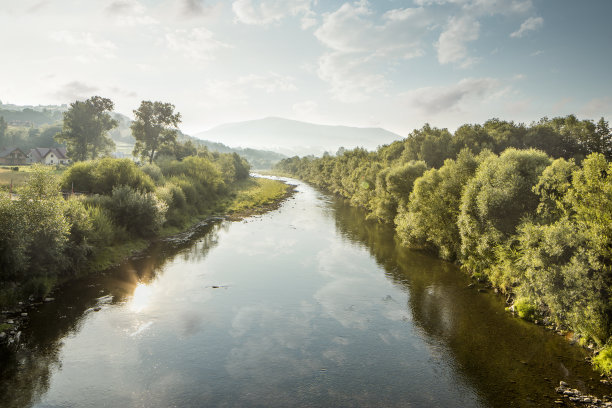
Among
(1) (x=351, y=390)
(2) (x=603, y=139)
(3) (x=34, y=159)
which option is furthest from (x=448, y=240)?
(3) (x=34, y=159)

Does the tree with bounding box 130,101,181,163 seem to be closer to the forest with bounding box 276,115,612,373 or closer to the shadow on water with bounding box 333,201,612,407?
the forest with bounding box 276,115,612,373

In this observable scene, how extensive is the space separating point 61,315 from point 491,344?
3178cm

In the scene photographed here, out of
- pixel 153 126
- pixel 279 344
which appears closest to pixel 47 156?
pixel 153 126

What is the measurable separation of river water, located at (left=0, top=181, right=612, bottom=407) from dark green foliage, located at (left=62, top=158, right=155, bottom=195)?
16.1 metres

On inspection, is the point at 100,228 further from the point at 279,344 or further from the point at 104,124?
the point at 104,124

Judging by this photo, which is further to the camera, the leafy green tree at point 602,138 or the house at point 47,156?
the house at point 47,156

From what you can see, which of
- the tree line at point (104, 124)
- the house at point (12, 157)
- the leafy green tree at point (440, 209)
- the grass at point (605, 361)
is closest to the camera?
the grass at point (605, 361)

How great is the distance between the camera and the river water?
17859mm

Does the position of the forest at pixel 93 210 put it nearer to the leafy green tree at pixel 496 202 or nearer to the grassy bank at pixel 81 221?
the grassy bank at pixel 81 221

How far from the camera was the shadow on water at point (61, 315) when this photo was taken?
1723cm

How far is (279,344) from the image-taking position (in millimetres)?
22922

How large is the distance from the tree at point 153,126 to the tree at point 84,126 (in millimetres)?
15358

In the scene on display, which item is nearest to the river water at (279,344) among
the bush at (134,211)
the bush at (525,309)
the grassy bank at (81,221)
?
the bush at (525,309)

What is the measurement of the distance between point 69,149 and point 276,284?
95.8 meters
